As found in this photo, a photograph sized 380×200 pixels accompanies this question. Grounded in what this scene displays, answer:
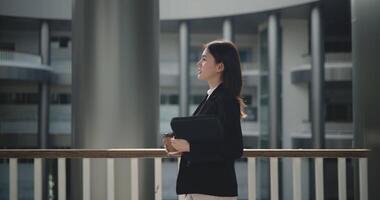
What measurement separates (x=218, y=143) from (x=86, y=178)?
1.57 meters

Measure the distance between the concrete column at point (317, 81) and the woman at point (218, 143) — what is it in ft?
54.6

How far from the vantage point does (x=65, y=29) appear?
24328mm

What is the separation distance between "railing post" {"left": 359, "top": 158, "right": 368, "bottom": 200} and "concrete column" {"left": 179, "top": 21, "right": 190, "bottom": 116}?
18185mm

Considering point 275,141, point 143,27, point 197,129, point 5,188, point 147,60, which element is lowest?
point 5,188

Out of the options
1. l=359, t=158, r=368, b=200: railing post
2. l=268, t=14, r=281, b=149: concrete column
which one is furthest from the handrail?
l=268, t=14, r=281, b=149: concrete column

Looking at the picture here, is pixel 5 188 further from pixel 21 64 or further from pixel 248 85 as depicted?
pixel 248 85

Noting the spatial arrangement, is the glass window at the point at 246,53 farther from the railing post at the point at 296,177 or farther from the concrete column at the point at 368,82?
the railing post at the point at 296,177

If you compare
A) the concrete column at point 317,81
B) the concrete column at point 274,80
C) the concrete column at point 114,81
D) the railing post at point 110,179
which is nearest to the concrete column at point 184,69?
the concrete column at point 274,80

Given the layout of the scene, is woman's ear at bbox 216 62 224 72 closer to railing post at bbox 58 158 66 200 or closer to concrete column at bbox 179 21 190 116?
railing post at bbox 58 158 66 200

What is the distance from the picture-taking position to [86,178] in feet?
11.2

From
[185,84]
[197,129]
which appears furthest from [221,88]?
[185,84]

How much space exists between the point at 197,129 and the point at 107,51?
6.29 ft

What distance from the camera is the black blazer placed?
217cm

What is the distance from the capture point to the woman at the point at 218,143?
218cm
